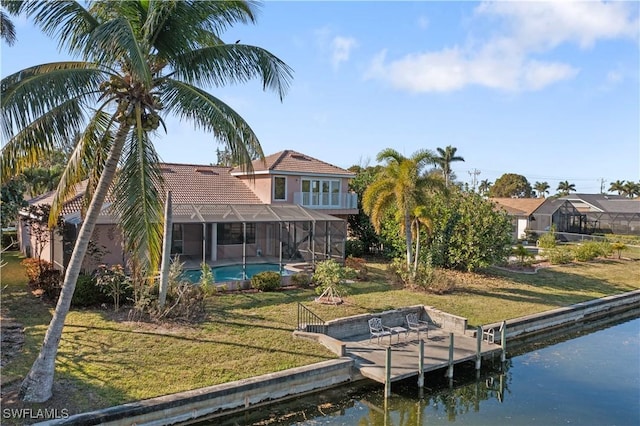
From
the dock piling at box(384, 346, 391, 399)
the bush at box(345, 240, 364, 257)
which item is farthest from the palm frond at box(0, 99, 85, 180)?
the bush at box(345, 240, 364, 257)

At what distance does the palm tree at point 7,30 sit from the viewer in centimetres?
1989

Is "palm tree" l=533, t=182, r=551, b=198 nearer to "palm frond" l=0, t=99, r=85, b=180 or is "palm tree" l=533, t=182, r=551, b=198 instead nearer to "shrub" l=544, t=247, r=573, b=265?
"shrub" l=544, t=247, r=573, b=265

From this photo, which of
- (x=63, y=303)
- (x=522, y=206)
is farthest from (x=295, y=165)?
(x=522, y=206)

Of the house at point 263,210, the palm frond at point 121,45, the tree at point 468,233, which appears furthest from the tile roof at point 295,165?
the palm frond at point 121,45

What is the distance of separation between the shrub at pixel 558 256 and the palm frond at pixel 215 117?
2655cm

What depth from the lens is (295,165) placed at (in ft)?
89.8

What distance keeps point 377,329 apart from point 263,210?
1096 centimetres

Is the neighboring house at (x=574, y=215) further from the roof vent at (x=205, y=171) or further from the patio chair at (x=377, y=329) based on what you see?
the patio chair at (x=377, y=329)

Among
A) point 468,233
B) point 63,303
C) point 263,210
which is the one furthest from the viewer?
point 263,210

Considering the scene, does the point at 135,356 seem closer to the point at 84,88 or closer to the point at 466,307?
the point at 84,88

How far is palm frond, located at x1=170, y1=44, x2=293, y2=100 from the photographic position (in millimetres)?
9977

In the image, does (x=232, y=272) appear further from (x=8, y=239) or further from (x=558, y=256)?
(x=558, y=256)

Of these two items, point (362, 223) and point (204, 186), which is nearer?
point (204, 186)

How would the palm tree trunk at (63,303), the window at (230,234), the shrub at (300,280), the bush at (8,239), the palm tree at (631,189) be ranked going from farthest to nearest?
the palm tree at (631,189) < the bush at (8,239) < the window at (230,234) < the shrub at (300,280) < the palm tree trunk at (63,303)
